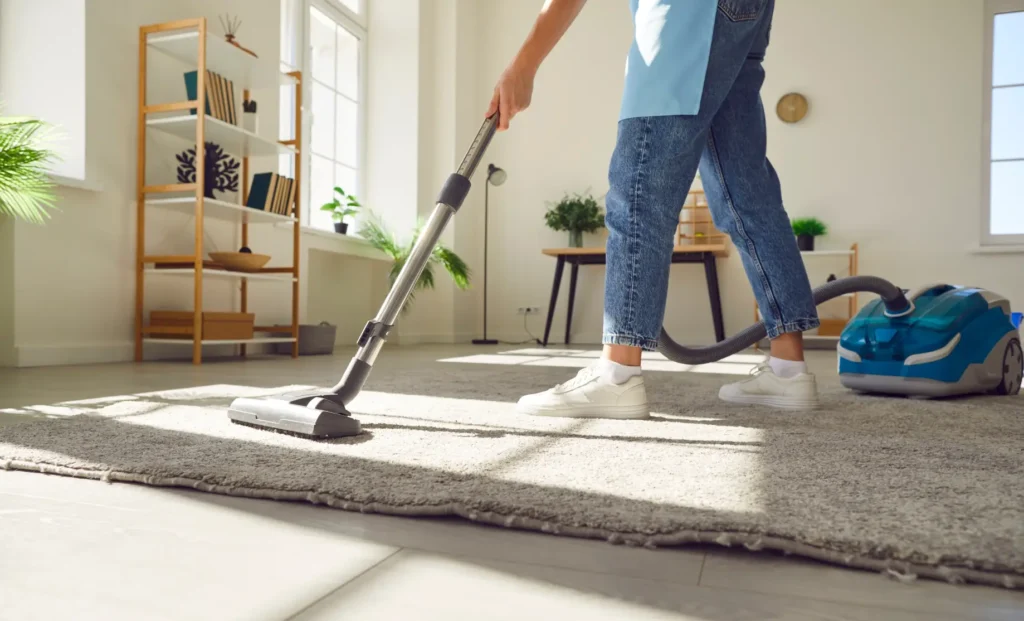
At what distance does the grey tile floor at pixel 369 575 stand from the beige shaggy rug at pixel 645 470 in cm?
2

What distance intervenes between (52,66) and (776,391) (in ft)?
9.02

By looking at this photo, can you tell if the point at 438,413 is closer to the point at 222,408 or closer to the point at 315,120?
the point at 222,408

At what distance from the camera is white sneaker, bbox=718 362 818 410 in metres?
1.43

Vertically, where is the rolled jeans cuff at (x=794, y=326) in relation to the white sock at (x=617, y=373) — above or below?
above

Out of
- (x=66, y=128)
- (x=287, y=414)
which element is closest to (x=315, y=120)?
(x=66, y=128)

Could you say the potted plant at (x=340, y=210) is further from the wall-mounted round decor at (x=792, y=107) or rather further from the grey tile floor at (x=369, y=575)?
the grey tile floor at (x=369, y=575)

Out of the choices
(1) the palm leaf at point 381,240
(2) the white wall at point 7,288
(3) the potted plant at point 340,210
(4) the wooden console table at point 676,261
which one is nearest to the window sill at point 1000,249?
(4) the wooden console table at point 676,261

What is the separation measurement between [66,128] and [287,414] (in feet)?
7.70

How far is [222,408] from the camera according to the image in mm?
1313

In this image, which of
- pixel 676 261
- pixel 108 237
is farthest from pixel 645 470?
pixel 676 261

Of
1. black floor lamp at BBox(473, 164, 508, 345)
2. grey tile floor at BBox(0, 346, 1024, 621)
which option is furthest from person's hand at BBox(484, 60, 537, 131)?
black floor lamp at BBox(473, 164, 508, 345)

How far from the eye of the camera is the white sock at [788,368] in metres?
1.46

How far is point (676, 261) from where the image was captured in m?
5.16

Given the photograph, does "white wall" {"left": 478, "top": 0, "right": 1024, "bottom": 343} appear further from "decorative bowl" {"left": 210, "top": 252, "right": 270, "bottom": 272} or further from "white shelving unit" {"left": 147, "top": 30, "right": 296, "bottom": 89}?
"decorative bowl" {"left": 210, "top": 252, "right": 270, "bottom": 272}
